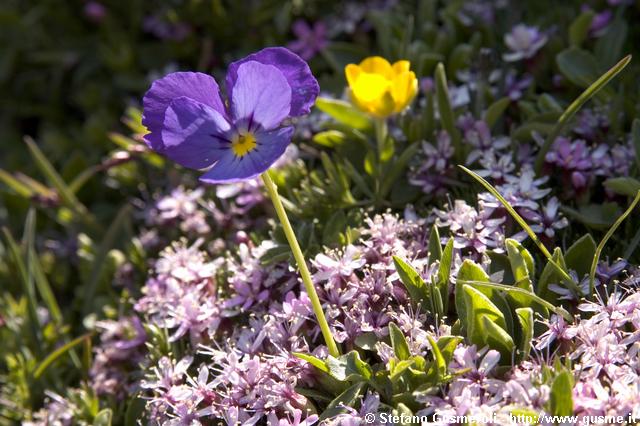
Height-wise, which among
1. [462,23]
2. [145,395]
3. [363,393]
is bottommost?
[145,395]

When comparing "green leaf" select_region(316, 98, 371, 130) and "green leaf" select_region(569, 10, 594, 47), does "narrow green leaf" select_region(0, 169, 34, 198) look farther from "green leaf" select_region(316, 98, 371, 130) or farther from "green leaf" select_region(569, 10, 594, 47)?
"green leaf" select_region(569, 10, 594, 47)

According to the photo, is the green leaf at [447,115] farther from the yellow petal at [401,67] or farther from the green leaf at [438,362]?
the green leaf at [438,362]

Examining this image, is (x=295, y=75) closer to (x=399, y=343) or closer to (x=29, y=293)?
(x=399, y=343)

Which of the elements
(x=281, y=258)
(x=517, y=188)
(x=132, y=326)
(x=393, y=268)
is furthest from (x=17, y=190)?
(x=517, y=188)

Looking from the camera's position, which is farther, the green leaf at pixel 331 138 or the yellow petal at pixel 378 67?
the green leaf at pixel 331 138

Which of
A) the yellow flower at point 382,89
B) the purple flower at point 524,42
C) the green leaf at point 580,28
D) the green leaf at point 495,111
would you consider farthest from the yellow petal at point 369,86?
the green leaf at point 580,28

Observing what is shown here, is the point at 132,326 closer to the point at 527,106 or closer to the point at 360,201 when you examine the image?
the point at 360,201
